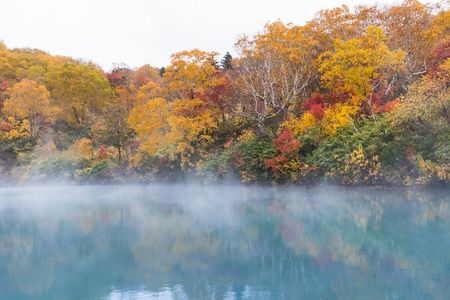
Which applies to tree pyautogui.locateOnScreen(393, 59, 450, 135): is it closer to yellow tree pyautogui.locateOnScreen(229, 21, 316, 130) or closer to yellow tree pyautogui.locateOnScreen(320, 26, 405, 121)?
yellow tree pyautogui.locateOnScreen(320, 26, 405, 121)

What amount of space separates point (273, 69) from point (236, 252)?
746 inches

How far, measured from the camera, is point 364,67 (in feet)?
71.1

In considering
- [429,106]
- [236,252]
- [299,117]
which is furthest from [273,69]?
[236,252]

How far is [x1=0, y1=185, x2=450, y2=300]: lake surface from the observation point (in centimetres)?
628

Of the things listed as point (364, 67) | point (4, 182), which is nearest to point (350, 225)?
point (364, 67)

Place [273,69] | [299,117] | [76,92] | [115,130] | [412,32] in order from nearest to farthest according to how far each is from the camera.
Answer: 1. [412,32]
2. [273,69]
3. [299,117]
4. [115,130]
5. [76,92]

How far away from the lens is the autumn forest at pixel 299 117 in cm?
1878

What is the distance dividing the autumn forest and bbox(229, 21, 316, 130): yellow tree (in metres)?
0.09

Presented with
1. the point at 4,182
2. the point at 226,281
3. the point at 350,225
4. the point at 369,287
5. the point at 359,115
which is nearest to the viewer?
the point at 369,287

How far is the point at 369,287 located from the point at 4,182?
121 ft

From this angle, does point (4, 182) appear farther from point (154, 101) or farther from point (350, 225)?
point (350, 225)

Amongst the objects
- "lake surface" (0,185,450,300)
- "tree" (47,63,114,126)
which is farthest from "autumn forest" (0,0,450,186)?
"tree" (47,63,114,126)

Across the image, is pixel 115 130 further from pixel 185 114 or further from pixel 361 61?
pixel 361 61

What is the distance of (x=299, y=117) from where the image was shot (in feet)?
88.1
